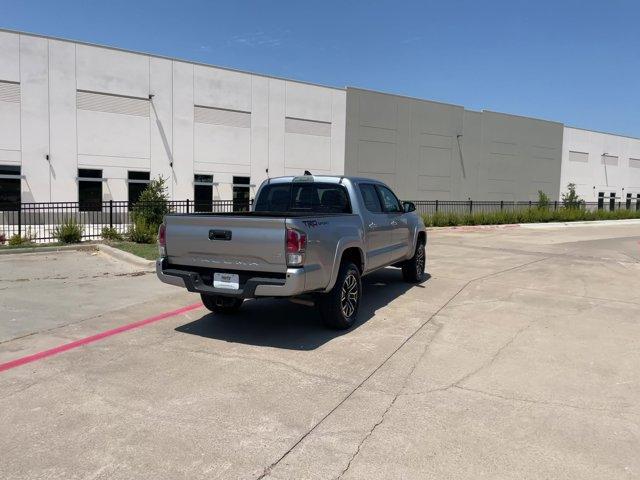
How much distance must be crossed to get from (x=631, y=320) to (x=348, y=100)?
1065 inches

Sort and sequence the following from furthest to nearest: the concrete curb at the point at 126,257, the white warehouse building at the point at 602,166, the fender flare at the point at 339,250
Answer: the white warehouse building at the point at 602,166
the concrete curb at the point at 126,257
the fender flare at the point at 339,250

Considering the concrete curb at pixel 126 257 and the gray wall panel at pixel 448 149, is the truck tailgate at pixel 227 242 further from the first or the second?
the gray wall panel at pixel 448 149

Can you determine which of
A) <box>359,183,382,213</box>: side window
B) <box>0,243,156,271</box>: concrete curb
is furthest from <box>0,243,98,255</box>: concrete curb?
<box>359,183,382,213</box>: side window

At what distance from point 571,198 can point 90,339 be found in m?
42.1

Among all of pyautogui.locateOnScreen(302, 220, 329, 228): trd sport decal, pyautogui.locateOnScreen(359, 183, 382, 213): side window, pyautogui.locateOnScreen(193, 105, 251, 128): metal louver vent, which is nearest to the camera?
pyautogui.locateOnScreen(302, 220, 329, 228): trd sport decal

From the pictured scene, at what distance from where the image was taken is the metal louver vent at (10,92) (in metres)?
22.1

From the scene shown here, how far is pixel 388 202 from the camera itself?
8617 millimetres

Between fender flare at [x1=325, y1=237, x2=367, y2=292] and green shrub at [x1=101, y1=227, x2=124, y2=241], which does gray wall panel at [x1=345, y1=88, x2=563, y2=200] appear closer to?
green shrub at [x1=101, y1=227, x2=124, y2=241]

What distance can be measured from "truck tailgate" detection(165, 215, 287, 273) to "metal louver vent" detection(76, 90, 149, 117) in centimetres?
2058

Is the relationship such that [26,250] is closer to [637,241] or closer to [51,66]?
[51,66]

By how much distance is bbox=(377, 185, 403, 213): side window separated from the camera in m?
8.37

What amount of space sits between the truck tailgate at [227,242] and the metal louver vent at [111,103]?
67.5 feet

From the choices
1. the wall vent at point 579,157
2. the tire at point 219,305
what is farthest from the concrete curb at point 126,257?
the wall vent at point 579,157

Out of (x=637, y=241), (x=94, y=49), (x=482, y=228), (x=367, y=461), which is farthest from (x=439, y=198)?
(x=367, y=461)
